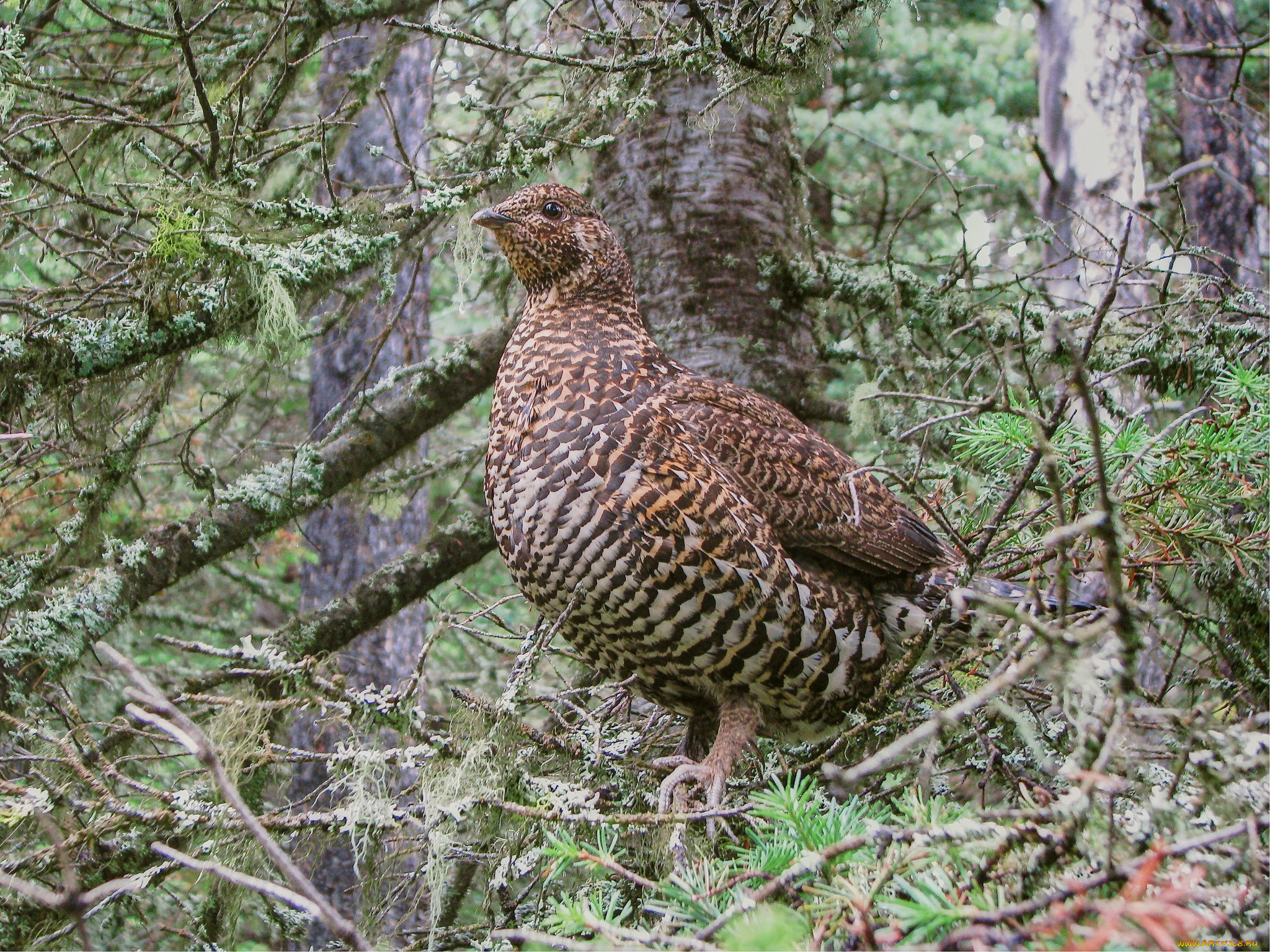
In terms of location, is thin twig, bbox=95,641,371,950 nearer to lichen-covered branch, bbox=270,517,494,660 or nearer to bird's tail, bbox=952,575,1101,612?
bird's tail, bbox=952,575,1101,612

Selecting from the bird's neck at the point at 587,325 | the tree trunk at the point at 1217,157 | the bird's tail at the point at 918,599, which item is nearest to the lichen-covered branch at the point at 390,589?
the bird's neck at the point at 587,325

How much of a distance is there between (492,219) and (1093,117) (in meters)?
4.77

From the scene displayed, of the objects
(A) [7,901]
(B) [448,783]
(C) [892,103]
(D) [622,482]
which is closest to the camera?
(B) [448,783]

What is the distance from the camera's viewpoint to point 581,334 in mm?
3359

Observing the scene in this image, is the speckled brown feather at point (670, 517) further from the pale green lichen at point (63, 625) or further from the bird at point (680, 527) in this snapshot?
the pale green lichen at point (63, 625)

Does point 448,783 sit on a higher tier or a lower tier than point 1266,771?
lower

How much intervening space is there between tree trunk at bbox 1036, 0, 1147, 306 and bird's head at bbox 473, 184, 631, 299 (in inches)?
145

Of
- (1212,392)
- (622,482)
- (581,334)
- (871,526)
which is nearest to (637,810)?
(622,482)

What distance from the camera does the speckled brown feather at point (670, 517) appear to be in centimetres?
282

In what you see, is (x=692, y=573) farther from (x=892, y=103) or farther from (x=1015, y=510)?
(x=892, y=103)

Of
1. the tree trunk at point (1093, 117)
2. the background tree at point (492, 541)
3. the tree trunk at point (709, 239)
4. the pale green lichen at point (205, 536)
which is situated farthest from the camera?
the tree trunk at point (1093, 117)

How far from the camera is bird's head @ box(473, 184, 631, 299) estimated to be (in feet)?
11.5

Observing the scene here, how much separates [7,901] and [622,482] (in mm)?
2043

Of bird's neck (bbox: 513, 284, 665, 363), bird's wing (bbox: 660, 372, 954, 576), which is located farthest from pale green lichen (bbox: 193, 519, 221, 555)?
bird's wing (bbox: 660, 372, 954, 576)
